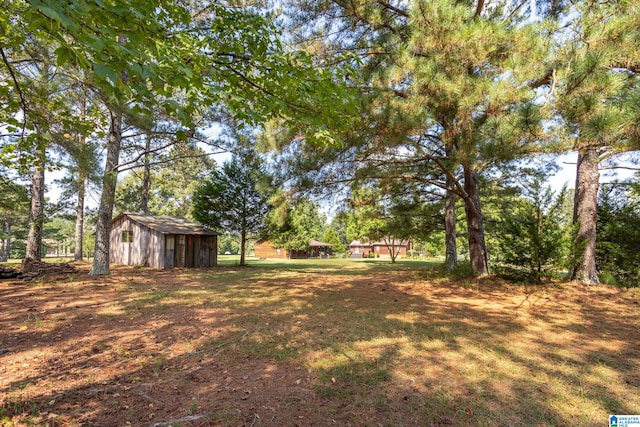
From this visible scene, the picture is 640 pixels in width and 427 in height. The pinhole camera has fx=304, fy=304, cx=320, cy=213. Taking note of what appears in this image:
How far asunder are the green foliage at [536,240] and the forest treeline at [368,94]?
0.05m

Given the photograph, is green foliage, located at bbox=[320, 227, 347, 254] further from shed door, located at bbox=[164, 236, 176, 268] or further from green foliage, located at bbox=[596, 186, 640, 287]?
green foliage, located at bbox=[596, 186, 640, 287]

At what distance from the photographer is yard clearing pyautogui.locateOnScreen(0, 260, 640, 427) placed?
2486 mm

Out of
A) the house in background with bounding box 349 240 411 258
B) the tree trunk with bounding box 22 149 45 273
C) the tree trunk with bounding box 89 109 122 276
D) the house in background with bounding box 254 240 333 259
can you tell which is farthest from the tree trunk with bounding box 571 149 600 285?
the house in background with bounding box 349 240 411 258

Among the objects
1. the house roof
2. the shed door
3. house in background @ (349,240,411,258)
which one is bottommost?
house in background @ (349,240,411,258)

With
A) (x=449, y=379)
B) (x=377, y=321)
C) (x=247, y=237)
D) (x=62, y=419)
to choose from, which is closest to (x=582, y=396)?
(x=449, y=379)

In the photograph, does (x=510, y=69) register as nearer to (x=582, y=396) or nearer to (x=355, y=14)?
(x=355, y=14)

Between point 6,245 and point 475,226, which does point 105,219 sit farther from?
point 6,245

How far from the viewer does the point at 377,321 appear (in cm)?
540

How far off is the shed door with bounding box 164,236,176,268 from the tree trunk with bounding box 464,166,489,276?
14986 mm

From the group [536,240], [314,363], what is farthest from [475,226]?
[314,363]

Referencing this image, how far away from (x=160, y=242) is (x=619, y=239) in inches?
766

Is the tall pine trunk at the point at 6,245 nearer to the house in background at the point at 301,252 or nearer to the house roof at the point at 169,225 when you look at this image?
the house roof at the point at 169,225

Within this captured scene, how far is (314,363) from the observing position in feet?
11.4
